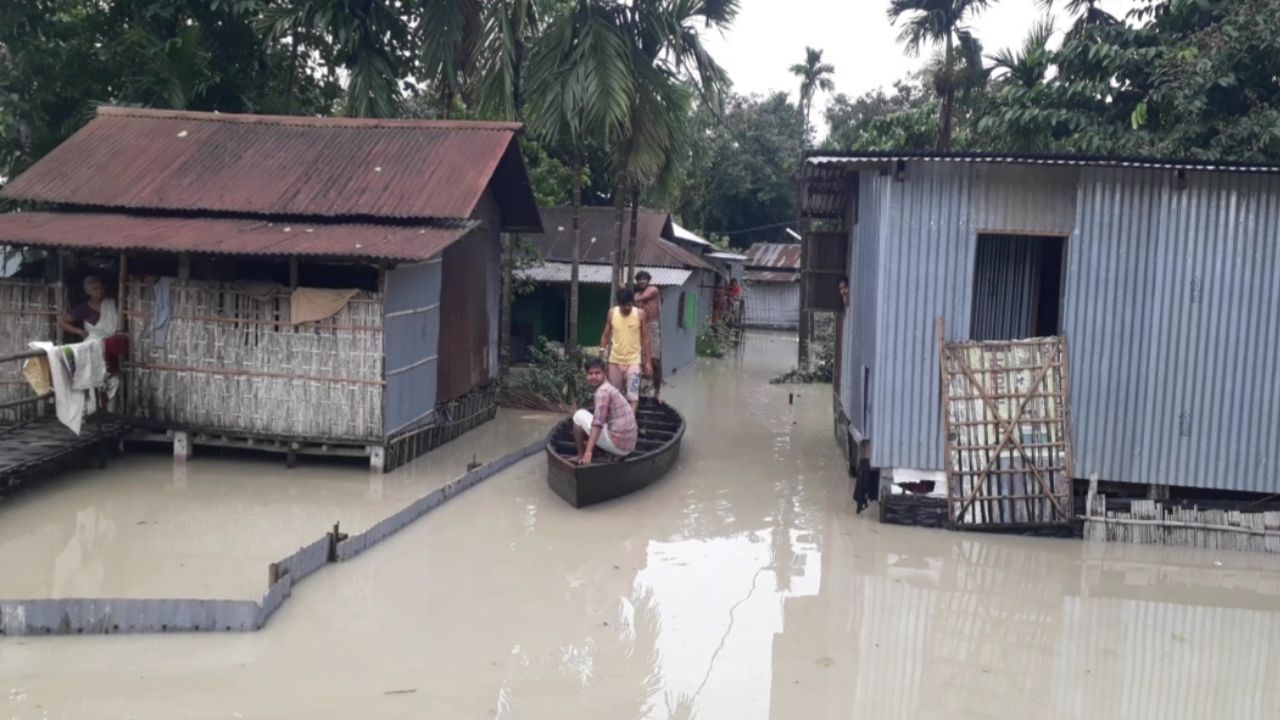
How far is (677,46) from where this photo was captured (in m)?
15.3

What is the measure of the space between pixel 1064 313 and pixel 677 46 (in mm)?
8028

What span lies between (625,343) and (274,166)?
15.5 feet

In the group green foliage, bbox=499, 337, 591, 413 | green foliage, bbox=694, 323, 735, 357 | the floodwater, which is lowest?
the floodwater

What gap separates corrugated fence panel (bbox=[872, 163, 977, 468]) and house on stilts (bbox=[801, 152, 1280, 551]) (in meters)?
0.01

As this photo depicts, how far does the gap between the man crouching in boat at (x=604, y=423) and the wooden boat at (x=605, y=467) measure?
5.4 inches

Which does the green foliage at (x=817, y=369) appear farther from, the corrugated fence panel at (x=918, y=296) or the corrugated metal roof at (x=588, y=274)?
the corrugated fence panel at (x=918, y=296)

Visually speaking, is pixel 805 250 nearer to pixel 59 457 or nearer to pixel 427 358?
pixel 427 358

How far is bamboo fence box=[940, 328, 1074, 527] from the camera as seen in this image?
360 inches

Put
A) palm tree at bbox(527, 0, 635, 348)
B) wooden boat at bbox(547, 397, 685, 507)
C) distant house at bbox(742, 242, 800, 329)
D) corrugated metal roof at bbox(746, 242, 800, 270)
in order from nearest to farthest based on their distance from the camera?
wooden boat at bbox(547, 397, 685, 507)
palm tree at bbox(527, 0, 635, 348)
corrugated metal roof at bbox(746, 242, 800, 270)
distant house at bbox(742, 242, 800, 329)

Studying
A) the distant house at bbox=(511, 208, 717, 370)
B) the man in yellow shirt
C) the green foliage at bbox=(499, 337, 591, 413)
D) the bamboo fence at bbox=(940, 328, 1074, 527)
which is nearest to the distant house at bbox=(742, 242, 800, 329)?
the distant house at bbox=(511, 208, 717, 370)

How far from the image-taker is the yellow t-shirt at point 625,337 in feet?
36.4

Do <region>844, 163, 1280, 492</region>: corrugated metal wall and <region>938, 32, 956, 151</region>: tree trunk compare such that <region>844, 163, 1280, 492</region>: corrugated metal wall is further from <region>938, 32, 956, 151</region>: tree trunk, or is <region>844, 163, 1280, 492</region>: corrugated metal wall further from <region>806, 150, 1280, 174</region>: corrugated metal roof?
<region>938, 32, 956, 151</region>: tree trunk

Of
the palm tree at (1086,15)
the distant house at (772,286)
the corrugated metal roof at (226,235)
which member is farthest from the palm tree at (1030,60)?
the distant house at (772,286)

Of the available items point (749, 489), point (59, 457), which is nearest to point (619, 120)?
point (749, 489)
